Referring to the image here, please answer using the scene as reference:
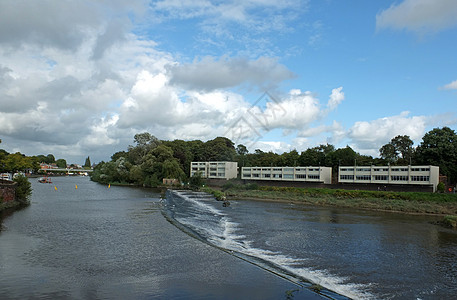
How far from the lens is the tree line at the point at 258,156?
3068 inches

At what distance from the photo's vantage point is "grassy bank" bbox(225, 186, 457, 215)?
181 ft

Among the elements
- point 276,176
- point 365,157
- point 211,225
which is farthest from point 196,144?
point 211,225

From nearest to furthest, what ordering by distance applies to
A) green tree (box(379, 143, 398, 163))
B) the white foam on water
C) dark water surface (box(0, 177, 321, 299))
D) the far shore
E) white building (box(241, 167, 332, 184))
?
dark water surface (box(0, 177, 321, 299)), the white foam on water, the far shore, white building (box(241, 167, 332, 184)), green tree (box(379, 143, 398, 163))

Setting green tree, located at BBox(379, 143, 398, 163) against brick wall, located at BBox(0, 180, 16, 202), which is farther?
green tree, located at BBox(379, 143, 398, 163)

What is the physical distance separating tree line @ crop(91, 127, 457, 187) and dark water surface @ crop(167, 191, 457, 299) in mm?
46105

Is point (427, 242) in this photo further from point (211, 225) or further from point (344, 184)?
point (344, 184)

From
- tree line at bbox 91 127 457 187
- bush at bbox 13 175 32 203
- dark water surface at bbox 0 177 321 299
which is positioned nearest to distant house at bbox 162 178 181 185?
tree line at bbox 91 127 457 187

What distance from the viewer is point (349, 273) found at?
19.2m

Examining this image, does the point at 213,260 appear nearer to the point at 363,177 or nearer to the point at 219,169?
the point at 363,177

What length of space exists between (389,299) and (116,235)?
20.7 meters

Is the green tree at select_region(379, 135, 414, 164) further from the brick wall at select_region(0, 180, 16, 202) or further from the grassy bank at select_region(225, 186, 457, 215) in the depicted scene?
the brick wall at select_region(0, 180, 16, 202)

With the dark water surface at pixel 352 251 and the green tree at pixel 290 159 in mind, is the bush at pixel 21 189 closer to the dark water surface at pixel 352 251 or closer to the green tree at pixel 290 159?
the dark water surface at pixel 352 251

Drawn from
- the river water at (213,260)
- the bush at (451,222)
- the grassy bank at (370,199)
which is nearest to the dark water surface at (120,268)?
the river water at (213,260)

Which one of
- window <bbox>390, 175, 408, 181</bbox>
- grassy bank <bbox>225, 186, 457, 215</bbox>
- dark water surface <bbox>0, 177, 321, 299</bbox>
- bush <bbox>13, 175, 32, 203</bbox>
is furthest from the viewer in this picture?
window <bbox>390, 175, 408, 181</bbox>
